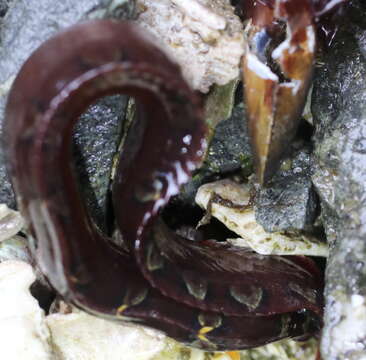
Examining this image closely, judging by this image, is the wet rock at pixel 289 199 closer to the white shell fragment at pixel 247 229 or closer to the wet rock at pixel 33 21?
the white shell fragment at pixel 247 229

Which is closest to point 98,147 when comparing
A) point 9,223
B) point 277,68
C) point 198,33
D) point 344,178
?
point 9,223

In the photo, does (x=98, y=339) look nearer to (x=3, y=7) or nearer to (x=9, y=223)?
(x=9, y=223)

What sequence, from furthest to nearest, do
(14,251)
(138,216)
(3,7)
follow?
1. (14,251)
2. (3,7)
3. (138,216)

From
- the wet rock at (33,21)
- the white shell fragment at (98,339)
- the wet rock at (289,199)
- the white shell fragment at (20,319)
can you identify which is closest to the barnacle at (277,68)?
the wet rock at (289,199)

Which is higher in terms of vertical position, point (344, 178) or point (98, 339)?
point (344, 178)

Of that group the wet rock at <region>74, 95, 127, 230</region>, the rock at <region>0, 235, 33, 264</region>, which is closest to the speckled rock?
the wet rock at <region>74, 95, 127, 230</region>

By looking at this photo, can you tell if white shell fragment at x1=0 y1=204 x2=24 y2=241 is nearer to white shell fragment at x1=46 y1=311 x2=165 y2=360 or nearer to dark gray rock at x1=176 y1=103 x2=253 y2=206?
white shell fragment at x1=46 y1=311 x2=165 y2=360

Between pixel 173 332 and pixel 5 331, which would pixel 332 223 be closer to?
pixel 173 332
